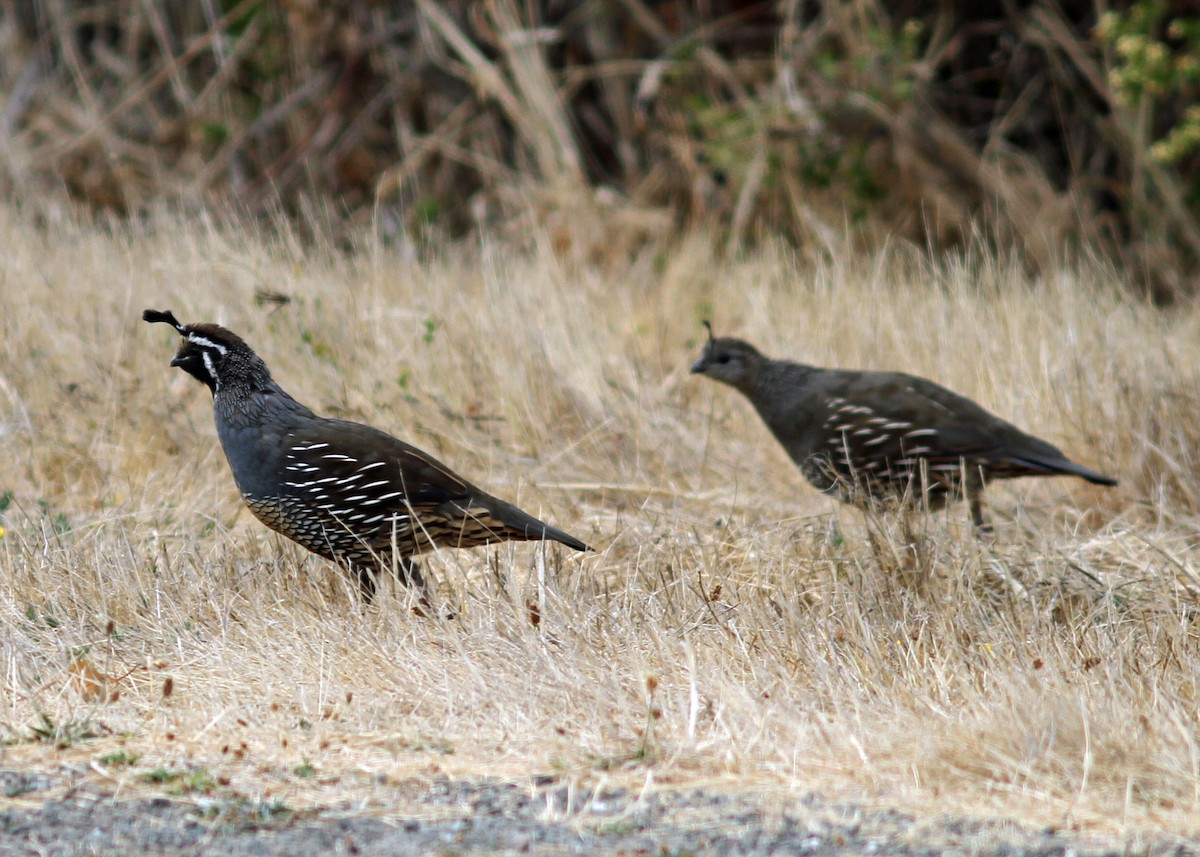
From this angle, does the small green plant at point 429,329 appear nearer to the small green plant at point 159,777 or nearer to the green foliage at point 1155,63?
the small green plant at point 159,777

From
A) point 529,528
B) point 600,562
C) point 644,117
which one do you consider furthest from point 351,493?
point 644,117

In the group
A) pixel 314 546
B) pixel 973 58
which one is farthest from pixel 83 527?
pixel 973 58

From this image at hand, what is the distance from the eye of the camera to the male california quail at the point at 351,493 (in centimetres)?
439

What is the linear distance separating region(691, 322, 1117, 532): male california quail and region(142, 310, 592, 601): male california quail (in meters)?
1.45

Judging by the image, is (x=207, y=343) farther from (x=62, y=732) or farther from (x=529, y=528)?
(x=62, y=732)

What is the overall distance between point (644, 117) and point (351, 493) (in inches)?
267

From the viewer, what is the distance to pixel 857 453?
18.3 ft

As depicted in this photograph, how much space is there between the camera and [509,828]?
2.93 metres

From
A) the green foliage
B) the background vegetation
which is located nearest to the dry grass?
the background vegetation

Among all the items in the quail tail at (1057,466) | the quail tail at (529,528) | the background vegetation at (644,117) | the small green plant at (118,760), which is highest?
the background vegetation at (644,117)

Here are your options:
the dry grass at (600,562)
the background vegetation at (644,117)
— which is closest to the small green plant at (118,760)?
the dry grass at (600,562)

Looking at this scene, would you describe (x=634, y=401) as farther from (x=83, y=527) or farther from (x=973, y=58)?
(x=973, y=58)

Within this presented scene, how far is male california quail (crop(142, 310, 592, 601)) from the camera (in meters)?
4.39

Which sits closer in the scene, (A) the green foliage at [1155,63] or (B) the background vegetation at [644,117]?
(A) the green foliage at [1155,63]
